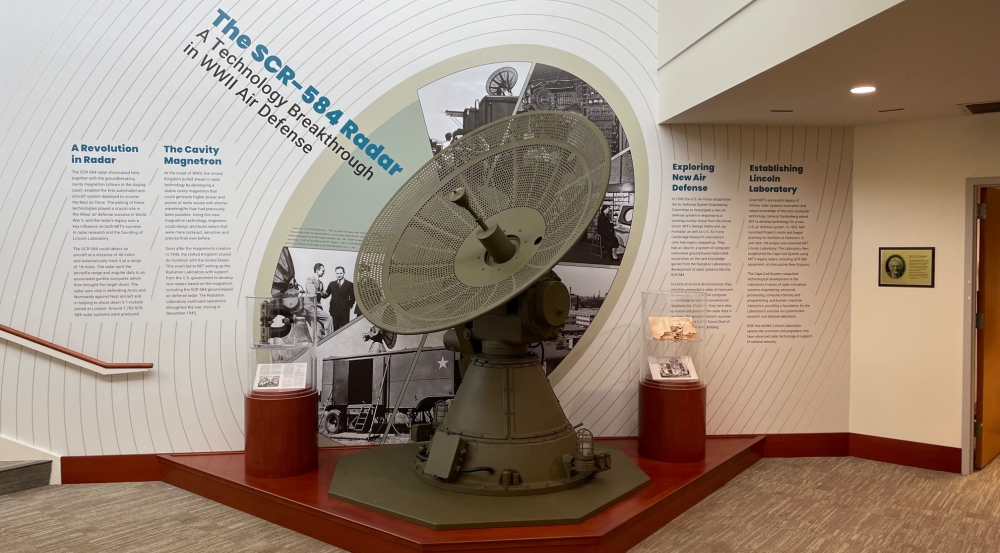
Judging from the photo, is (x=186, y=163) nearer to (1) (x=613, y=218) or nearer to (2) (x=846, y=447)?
(1) (x=613, y=218)

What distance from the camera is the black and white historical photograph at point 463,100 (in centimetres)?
562

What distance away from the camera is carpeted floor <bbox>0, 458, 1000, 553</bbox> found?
4141mm

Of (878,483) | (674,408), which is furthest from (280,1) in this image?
(878,483)

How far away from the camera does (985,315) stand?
18.2ft

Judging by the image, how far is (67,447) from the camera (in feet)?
17.0

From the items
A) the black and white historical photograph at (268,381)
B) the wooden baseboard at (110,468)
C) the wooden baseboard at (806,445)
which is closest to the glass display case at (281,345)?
the black and white historical photograph at (268,381)

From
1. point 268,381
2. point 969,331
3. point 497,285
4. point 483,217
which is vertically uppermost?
point 483,217

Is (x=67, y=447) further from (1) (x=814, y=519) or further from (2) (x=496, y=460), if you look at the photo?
(1) (x=814, y=519)

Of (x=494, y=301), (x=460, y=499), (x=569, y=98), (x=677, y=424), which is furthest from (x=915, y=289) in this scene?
(x=460, y=499)

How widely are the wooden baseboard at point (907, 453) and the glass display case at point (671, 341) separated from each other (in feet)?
5.04

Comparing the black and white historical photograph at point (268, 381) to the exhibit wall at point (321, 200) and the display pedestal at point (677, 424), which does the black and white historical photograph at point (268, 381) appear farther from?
the display pedestal at point (677, 424)

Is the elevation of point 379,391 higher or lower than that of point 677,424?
higher

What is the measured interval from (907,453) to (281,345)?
4986 mm

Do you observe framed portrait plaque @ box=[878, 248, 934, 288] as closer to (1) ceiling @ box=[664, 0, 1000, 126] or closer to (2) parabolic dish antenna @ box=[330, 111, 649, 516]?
(1) ceiling @ box=[664, 0, 1000, 126]
